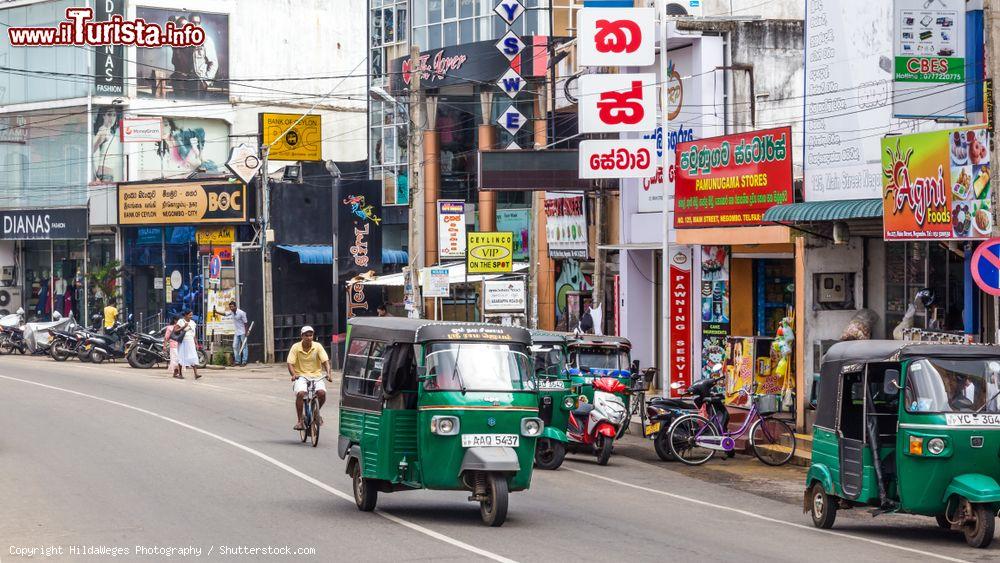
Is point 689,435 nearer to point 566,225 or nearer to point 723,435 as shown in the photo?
point 723,435

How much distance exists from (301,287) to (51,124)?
716 inches

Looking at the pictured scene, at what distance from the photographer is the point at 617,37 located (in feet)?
87.4

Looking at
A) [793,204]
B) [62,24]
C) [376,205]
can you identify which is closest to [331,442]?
[793,204]

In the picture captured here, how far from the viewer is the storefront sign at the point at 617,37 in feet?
86.8

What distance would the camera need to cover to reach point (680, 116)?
1193 inches

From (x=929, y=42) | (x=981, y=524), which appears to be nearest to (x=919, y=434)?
(x=981, y=524)

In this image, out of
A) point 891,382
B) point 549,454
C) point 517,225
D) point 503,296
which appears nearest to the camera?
point 891,382

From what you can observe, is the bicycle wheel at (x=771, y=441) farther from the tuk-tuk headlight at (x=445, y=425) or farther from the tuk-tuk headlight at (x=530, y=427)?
the tuk-tuk headlight at (x=445, y=425)

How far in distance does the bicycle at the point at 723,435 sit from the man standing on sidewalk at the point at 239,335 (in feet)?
79.9

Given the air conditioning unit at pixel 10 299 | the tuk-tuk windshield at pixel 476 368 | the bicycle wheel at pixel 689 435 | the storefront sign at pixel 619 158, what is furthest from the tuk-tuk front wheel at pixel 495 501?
the air conditioning unit at pixel 10 299

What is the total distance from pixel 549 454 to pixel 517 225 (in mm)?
25543

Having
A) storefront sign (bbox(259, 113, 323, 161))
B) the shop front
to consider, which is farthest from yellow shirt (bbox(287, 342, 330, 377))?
storefront sign (bbox(259, 113, 323, 161))

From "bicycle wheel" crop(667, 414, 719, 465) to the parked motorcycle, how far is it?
1.00 m

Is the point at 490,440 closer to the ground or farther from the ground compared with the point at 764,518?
farther from the ground
